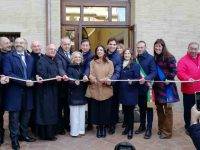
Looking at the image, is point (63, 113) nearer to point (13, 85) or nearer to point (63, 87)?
point (63, 87)

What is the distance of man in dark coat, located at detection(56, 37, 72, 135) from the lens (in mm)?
8950

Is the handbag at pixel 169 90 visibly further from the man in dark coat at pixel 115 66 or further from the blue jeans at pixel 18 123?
the blue jeans at pixel 18 123

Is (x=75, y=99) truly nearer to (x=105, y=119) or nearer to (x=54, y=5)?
(x=105, y=119)

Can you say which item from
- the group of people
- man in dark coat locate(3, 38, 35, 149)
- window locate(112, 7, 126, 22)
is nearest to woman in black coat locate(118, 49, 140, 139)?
the group of people

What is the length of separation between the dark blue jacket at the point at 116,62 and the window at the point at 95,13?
3983mm

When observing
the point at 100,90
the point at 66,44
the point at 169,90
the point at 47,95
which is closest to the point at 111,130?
the point at 100,90

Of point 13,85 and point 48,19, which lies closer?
point 13,85

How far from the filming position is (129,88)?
8.98 meters

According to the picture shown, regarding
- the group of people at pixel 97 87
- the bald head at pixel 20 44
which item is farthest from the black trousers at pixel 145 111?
the bald head at pixel 20 44

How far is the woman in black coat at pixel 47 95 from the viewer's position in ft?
28.3

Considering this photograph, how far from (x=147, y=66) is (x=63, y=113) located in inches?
75.1

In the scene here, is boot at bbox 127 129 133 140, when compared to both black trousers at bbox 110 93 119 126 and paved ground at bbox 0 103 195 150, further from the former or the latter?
black trousers at bbox 110 93 119 126

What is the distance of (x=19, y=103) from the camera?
8.28 metres

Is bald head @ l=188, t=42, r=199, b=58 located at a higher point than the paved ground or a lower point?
higher
